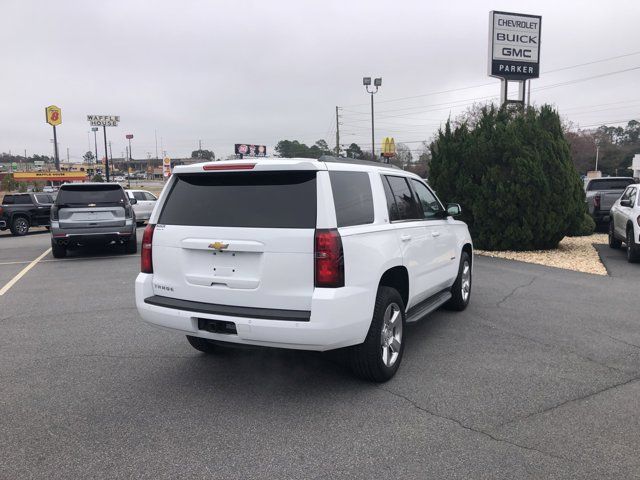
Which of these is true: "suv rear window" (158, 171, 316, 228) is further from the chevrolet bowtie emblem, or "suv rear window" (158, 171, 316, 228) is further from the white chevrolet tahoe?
the chevrolet bowtie emblem

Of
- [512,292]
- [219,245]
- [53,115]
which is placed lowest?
[512,292]

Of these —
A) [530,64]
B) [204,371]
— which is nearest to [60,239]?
[204,371]

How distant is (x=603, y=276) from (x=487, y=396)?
6901 millimetres

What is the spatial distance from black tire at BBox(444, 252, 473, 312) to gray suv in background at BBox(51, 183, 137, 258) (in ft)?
28.1

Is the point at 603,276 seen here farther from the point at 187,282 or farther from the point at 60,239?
the point at 60,239

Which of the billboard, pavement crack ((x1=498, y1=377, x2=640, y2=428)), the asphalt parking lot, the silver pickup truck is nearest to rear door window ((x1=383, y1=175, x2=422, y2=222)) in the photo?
the asphalt parking lot

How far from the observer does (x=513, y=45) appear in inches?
695

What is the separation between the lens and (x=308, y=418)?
3.79 metres

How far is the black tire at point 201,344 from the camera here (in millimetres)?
5047

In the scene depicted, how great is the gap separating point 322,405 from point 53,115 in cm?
6734

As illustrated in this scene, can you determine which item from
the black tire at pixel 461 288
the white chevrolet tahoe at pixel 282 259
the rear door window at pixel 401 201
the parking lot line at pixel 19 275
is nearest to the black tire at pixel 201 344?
the white chevrolet tahoe at pixel 282 259

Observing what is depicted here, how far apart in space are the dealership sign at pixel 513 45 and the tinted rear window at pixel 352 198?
49.7 ft

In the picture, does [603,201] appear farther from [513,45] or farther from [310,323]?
[310,323]

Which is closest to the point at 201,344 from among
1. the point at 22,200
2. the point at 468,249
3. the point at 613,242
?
the point at 468,249
